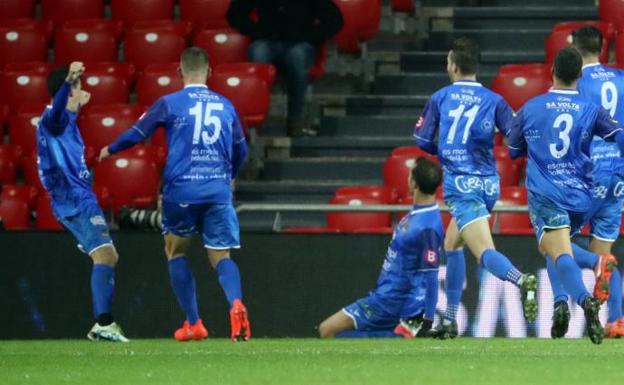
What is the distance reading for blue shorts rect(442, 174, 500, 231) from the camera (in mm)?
11180

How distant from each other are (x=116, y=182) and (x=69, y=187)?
9.05 feet

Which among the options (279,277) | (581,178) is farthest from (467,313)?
(581,178)

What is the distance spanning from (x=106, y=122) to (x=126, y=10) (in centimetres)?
213

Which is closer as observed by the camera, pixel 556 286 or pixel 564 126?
pixel 564 126

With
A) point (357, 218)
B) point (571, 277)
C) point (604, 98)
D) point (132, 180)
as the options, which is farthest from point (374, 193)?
point (571, 277)

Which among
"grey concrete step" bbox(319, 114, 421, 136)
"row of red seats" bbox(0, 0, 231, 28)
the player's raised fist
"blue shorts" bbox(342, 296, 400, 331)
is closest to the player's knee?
"blue shorts" bbox(342, 296, 400, 331)

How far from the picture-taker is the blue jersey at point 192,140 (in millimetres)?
11289

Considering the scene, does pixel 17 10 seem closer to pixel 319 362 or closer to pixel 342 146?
pixel 342 146

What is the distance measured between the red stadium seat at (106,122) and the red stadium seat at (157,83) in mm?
390

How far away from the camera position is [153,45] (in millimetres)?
16266

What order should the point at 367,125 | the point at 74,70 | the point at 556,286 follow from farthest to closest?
the point at 367,125 < the point at 74,70 < the point at 556,286

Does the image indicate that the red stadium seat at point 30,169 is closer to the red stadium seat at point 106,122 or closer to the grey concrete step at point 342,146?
the red stadium seat at point 106,122

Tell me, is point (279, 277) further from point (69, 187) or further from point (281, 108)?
point (281, 108)

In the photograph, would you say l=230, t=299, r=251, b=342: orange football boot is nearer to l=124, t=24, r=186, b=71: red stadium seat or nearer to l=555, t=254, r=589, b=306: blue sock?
l=555, t=254, r=589, b=306: blue sock
